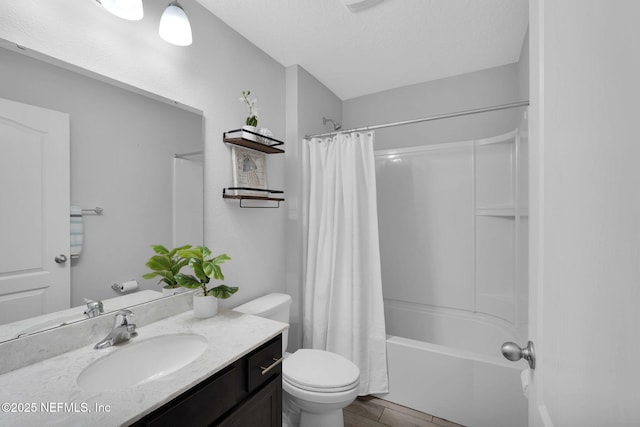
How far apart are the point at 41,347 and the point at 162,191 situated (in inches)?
28.4

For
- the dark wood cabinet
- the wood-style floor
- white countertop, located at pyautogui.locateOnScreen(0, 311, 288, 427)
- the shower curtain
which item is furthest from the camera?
the shower curtain

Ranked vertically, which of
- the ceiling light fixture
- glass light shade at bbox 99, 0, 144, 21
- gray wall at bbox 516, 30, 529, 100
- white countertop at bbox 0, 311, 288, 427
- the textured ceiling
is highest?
the textured ceiling

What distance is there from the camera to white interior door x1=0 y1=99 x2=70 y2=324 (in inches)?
36.2

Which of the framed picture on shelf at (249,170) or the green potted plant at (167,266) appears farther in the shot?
the framed picture on shelf at (249,170)

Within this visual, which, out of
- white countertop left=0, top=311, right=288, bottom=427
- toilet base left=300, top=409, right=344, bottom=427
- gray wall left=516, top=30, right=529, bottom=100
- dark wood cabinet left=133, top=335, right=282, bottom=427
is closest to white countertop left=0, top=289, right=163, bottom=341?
white countertop left=0, top=311, right=288, bottom=427

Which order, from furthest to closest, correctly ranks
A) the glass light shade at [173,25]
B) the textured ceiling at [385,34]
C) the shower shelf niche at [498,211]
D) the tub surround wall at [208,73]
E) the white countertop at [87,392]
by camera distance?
the shower shelf niche at [498,211]
the textured ceiling at [385,34]
the glass light shade at [173,25]
the tub surround wall at [208,73]
the white countertop at [87,392]

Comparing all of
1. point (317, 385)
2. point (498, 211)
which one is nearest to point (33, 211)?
point (317, 385)

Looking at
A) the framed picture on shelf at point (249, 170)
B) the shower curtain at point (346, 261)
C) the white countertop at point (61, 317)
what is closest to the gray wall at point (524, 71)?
the shower curtain at point (346, 261)

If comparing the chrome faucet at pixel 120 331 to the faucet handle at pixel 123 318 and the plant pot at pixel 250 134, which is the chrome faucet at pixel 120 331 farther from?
the plant pot at pixel 250 134

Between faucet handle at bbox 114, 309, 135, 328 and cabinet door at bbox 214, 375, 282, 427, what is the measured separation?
21.5 inches

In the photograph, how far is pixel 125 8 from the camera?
1.11 metres

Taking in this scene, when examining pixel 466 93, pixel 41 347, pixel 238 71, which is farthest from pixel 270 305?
pixel 466 93

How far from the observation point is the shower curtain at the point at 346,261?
6.48ft

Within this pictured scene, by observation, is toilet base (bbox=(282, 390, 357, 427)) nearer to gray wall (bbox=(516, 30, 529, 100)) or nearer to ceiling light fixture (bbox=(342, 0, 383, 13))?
ceiling light fixture (bbox=(342, 0, 383, 13))
